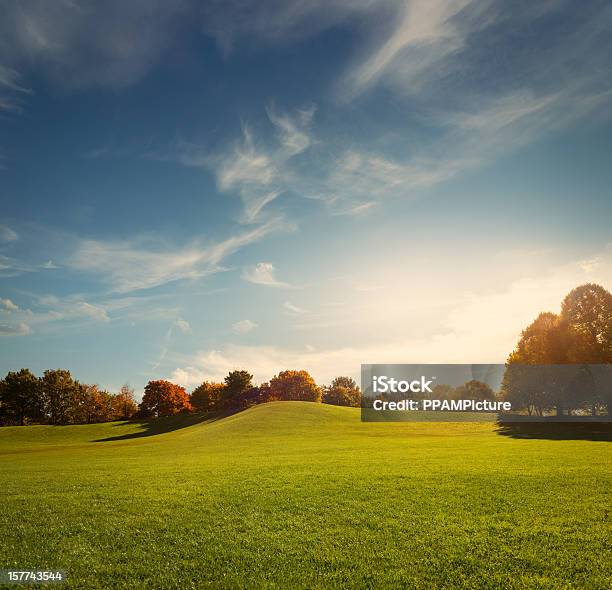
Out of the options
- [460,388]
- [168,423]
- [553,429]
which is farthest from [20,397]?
[553,429]

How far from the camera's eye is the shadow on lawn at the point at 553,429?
156 ft

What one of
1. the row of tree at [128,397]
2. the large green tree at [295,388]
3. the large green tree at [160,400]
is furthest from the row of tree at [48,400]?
the large green tree at [295,388]

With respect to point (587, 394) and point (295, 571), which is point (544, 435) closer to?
point (587, 394)

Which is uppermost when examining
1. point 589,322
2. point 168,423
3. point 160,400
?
point 589,322

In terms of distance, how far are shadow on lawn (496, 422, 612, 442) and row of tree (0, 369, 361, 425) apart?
244ft

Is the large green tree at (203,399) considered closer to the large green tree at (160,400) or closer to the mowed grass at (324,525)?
the large green tree at (160,400)

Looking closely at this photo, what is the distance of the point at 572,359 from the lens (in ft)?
202

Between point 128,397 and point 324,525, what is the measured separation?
471ft

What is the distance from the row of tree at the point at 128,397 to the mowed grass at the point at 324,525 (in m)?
100

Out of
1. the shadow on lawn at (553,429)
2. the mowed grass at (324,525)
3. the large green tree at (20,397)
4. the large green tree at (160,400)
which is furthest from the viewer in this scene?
the large green tree at (160,400)

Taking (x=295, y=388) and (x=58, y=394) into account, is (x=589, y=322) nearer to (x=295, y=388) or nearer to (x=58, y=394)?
(x=295, y=388)

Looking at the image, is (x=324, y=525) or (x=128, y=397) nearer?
(x=324, y=525)

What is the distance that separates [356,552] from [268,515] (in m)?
4.40

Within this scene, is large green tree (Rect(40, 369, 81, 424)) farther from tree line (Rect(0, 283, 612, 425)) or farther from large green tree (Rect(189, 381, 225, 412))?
large green tree (Rect(189, 381, 225, 412))
